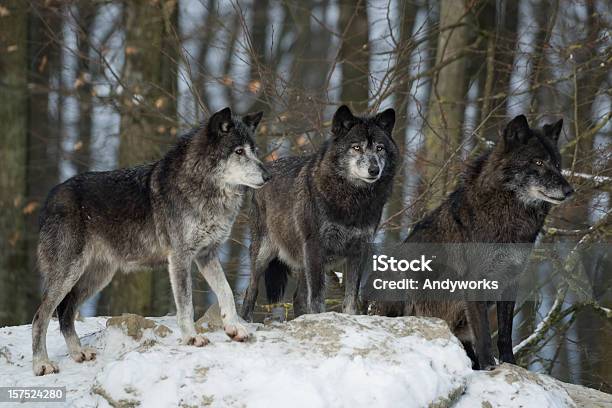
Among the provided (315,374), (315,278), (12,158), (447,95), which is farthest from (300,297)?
(12,158)

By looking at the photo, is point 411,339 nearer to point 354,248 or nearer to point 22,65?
point 354,248

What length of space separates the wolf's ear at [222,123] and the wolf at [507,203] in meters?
1.96

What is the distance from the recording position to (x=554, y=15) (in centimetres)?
886

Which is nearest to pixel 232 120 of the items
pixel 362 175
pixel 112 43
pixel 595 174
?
pixel 362 175

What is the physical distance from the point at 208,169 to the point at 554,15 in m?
4.94

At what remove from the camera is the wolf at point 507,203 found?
605cm

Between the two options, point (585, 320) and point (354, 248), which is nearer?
point (354, 248)

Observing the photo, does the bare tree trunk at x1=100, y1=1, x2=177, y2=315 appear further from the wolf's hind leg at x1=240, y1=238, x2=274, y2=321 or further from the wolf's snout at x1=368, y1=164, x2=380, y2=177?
the wolf's snout at x1=368, y1=164, x2=380, y2=177

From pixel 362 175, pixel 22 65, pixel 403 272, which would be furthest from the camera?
pixel 22 65

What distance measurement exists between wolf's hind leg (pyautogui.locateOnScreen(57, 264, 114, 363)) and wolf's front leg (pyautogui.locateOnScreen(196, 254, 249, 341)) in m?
0.89

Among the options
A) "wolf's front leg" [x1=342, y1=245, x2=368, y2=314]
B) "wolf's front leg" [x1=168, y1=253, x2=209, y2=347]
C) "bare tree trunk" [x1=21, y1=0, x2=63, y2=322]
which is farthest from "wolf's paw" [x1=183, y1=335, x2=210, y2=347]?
"bare tree trunk" [x1=21, y1=0, x2=63, y2=322]

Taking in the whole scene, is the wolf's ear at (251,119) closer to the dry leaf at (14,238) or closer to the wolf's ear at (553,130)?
the wolf's ear at (553,130)

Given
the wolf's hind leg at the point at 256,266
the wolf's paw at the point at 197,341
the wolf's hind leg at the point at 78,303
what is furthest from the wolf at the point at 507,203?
the wolf's hind leg at the point at 78,303

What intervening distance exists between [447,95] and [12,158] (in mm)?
6897
